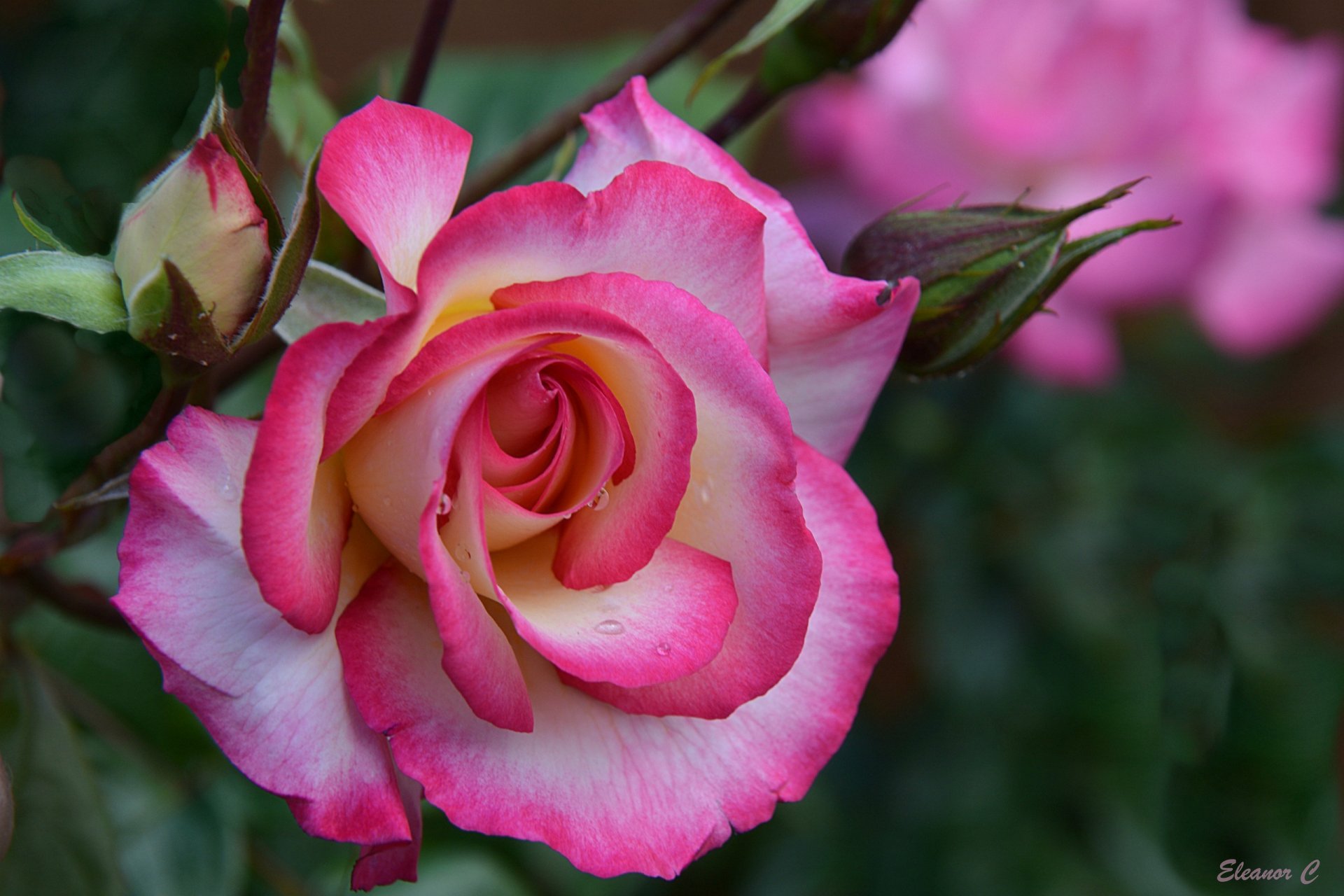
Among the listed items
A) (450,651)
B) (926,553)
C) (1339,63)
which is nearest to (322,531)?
(450,651)

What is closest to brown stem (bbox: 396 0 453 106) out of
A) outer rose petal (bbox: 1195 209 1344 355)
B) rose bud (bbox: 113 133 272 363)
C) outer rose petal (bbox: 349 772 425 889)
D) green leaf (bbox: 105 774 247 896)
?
rose bud (bbox: 113 133 272 363)

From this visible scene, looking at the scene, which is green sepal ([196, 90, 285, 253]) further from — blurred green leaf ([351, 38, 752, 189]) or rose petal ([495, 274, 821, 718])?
blurred green leaf ([351, 38, 752, 189])

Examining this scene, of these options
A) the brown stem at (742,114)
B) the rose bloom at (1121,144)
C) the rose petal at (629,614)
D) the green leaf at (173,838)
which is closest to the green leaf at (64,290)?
the rose petal at (629,614)

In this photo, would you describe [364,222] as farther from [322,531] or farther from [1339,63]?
[1339,63]

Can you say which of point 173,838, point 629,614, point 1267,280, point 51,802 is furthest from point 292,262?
point 1267,280

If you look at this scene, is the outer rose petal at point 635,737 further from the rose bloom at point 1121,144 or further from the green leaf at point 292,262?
the rose bloom at point 1121,144
